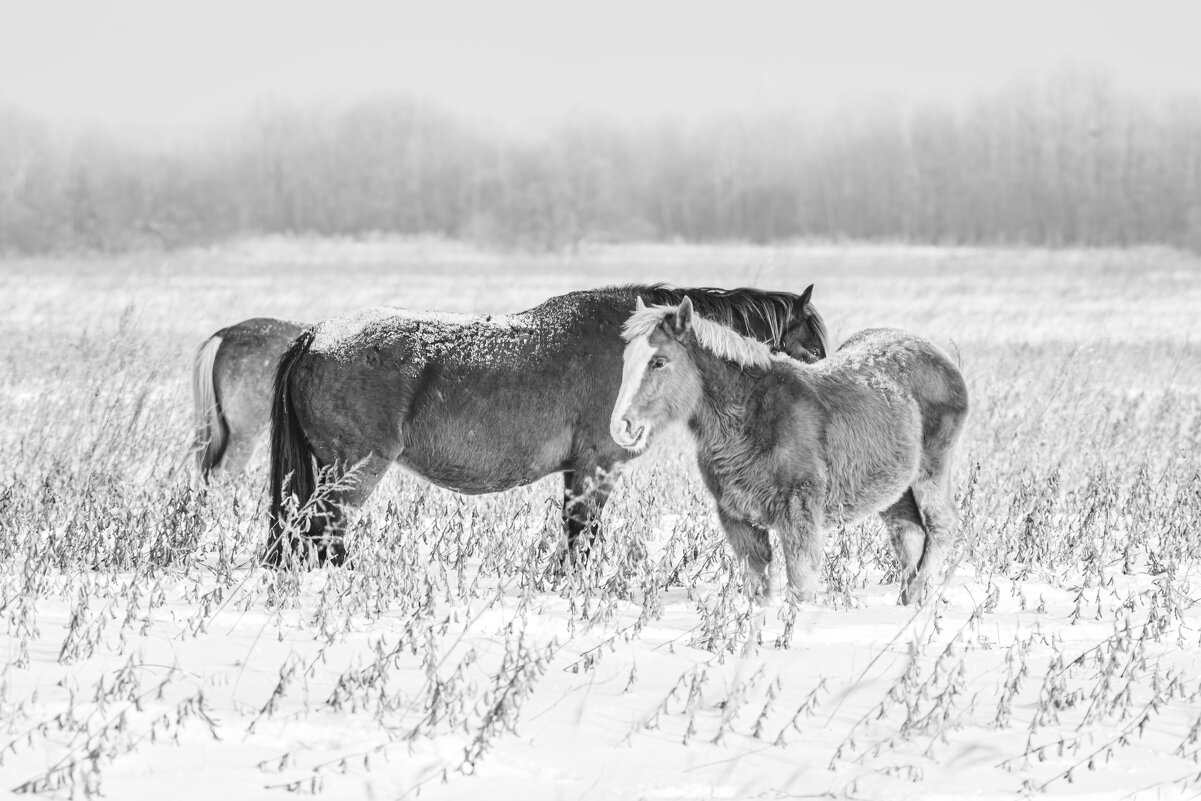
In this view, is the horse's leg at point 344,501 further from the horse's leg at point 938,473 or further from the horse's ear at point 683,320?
the horse's leg at point 938,473

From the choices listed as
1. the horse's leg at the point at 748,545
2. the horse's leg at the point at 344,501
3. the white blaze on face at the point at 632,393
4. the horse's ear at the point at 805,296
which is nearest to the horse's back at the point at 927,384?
the horse's ear at the point at 805,296

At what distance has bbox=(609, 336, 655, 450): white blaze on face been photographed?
15.1 feet

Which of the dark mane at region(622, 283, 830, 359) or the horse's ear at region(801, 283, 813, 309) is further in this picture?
the dark mane at region(622, 283, 830, 359)

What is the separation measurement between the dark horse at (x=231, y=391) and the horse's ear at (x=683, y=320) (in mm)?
3904

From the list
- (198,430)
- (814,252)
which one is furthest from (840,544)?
(814,252)

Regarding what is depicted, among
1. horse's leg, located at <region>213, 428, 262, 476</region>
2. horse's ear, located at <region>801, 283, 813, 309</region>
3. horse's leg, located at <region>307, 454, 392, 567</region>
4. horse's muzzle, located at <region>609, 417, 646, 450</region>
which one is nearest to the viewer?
horse's muzzle, located at <region>609, 417, 646, 450</region>

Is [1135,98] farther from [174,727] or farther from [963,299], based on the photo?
[174,727]

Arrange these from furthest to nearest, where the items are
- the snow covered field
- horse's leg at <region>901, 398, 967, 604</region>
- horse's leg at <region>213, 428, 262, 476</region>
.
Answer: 1. horse's leg at <region>213, 428, 262, 476</region>
2. horse's leg at <region>901, 398, 967, 604</region>
3. the snow covered field

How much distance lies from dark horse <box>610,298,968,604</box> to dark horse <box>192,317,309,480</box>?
380 cm

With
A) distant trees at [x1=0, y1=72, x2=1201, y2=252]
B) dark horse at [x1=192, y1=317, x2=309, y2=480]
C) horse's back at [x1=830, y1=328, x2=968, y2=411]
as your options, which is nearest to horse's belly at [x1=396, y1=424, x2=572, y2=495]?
horse's back at [x1=830, y1=328, x2=968, y2=411]

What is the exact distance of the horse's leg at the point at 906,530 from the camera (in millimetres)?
5355

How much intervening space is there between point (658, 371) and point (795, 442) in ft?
2.10

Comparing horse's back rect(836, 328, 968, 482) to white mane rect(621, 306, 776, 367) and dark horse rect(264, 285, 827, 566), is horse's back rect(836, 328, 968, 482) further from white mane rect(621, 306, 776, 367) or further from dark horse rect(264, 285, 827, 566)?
dark horse rect(264, 285, 827, 566)

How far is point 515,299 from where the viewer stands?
2106 cm
